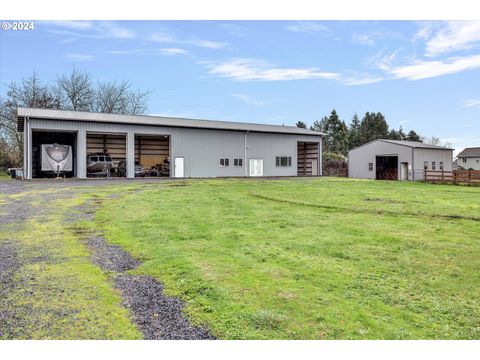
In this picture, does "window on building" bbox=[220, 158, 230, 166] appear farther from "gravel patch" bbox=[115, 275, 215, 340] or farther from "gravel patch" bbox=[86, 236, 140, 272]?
"gravel patch" bbox=[115, 275, 215, 340]

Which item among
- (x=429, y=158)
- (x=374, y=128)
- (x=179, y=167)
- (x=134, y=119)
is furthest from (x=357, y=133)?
(x=134, y=119)

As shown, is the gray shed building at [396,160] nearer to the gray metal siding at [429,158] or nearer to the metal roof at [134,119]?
the gray metal siding at [429,158]

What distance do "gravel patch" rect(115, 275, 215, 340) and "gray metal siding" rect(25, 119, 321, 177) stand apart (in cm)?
2086

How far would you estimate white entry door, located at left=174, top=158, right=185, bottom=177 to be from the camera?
2784 centimetres

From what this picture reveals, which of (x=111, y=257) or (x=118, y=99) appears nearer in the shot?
(x=111, y=257)

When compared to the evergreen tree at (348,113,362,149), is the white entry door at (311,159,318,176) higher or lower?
lower

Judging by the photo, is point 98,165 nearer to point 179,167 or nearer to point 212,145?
point 179,167

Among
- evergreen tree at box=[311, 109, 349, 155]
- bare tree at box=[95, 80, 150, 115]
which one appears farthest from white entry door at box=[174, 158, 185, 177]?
evergreen tree at box=[311, 109, 349, 155]

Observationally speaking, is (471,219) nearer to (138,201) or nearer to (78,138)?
(138,201)

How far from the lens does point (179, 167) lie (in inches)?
1101

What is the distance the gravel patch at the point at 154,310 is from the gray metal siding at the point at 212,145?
20861 mm

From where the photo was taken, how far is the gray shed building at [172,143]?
24.4 metres

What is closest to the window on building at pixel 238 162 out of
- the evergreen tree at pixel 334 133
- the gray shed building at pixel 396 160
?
the gray shed building at pixel 396 160

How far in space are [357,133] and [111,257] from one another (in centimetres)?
6372
